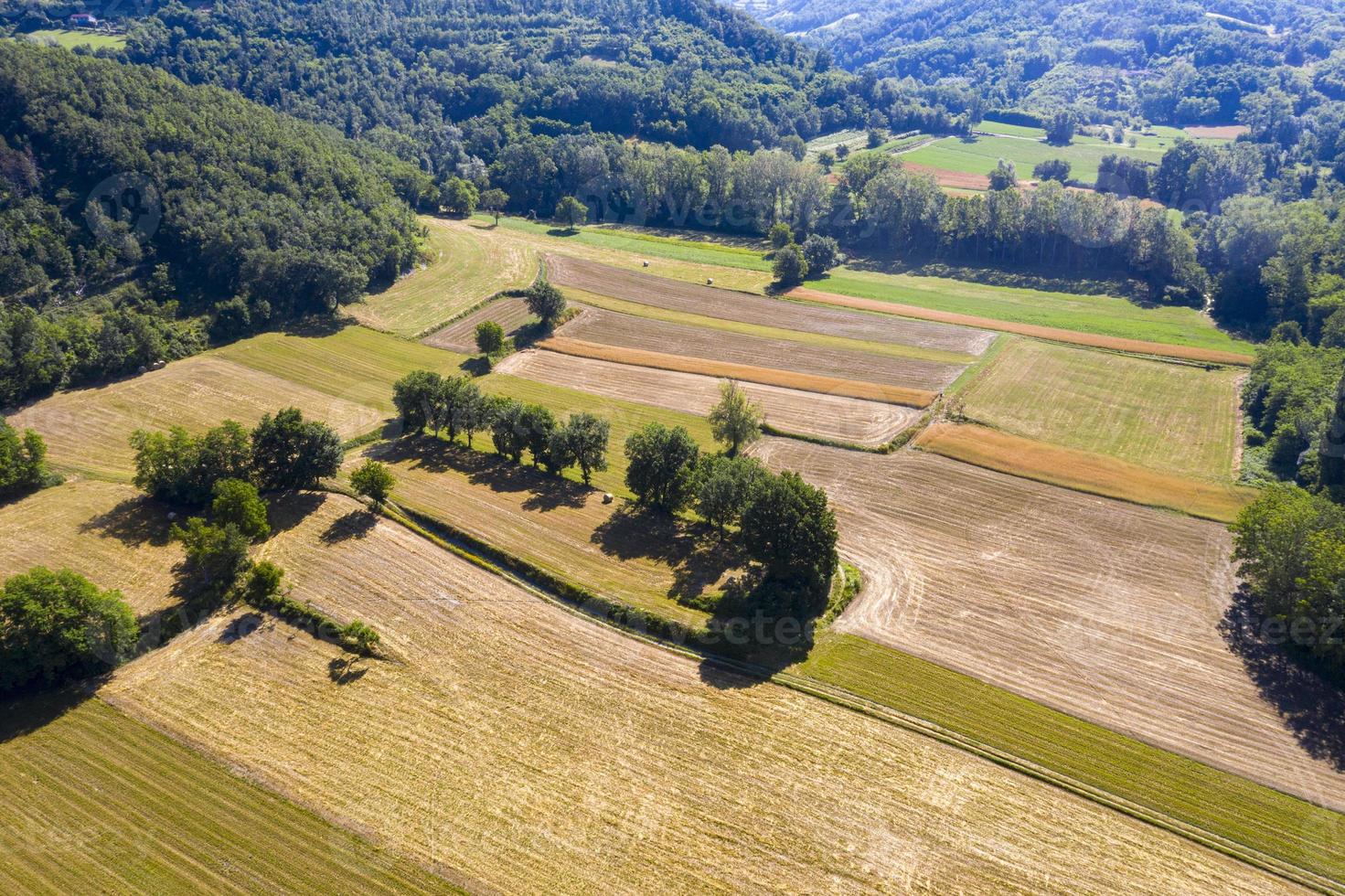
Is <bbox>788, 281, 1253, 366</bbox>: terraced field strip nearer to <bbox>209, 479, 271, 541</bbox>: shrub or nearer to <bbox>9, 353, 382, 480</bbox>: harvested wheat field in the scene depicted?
<bbox>9, 353, 382, 480</bbox>: harvested wheat field

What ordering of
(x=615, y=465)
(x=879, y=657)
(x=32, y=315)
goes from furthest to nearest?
(x=32, y=315) < (x=615, y=465) < (x=879, y=657)

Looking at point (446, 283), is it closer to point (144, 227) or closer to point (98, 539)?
point (144, 227)

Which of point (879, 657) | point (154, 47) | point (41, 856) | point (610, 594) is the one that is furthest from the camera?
point (154, 47)

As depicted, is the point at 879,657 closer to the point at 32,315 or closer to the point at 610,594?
the point at 610,594

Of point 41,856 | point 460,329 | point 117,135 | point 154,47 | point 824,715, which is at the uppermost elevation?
point 154,47

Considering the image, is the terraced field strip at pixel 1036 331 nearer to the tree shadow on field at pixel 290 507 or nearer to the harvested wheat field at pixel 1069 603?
Result: the harvested wheat field at pixel 1069 603

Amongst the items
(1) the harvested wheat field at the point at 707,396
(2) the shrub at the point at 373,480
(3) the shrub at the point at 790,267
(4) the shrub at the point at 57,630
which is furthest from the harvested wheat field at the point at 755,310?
(4) the shrub at the point at 57,630

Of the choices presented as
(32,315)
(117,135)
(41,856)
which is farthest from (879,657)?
(117,135)
